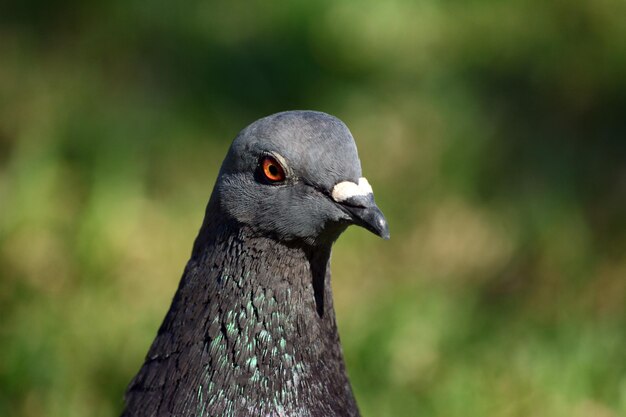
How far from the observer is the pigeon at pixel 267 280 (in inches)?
119

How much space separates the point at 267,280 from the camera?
10.1 feet

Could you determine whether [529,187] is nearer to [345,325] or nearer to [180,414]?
[345,325]

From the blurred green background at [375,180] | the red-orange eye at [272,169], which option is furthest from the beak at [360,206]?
the blurred green background at [375,180]

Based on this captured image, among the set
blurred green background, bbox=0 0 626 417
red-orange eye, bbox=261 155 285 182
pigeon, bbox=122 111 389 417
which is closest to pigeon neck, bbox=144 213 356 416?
pigeon, bbox=122 111 389 417

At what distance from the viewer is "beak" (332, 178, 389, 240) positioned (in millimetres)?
2949

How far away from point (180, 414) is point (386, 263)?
102 inches

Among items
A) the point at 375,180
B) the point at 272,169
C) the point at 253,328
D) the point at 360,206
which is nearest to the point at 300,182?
the point at 272,169

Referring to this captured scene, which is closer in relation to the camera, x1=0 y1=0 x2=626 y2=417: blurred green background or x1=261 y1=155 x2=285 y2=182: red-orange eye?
x1=261 y1=155 x2=285 y2=182: red-orange eye

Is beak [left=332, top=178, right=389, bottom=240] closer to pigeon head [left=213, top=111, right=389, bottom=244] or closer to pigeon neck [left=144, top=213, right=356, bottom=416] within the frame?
pigeon head [left=213, top=111, right=389, bottom=244]

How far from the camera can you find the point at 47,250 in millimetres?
5332

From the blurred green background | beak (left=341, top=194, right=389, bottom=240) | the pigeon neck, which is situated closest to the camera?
beak (left=341, top=194, right=389, bottom=240)

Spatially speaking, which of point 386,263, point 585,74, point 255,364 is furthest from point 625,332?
point 255,364

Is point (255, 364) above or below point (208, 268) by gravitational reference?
below

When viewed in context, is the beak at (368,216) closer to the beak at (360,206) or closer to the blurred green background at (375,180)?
the beak at (360,206)
